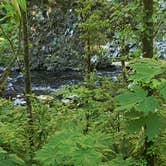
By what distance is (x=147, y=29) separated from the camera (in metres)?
3.76

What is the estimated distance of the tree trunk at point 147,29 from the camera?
144 inches

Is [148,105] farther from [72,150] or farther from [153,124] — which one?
[72,150]

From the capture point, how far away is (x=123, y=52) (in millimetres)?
6602

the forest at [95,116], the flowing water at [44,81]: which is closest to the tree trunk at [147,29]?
the forest at [95,116]

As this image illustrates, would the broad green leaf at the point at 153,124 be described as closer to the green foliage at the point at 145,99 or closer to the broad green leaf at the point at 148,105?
the green foliage at the point at 145,99

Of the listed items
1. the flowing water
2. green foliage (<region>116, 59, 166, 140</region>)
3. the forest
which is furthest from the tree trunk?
the flowing water

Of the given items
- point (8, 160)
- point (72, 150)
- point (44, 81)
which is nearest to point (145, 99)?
point (72, 150)

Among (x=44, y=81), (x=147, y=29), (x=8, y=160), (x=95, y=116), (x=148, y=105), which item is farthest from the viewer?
(x=44, y=81)

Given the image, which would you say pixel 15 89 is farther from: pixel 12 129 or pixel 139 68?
pixel 139 68

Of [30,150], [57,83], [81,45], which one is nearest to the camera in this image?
[30,150]

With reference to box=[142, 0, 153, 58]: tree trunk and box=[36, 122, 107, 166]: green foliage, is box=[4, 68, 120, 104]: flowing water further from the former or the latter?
box=[36, 122, 107, 166]: green foliage

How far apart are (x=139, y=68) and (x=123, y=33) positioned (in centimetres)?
256

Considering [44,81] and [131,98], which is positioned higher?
[131,98]

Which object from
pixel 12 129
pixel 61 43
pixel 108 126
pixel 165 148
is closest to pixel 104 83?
pixel 108 126
